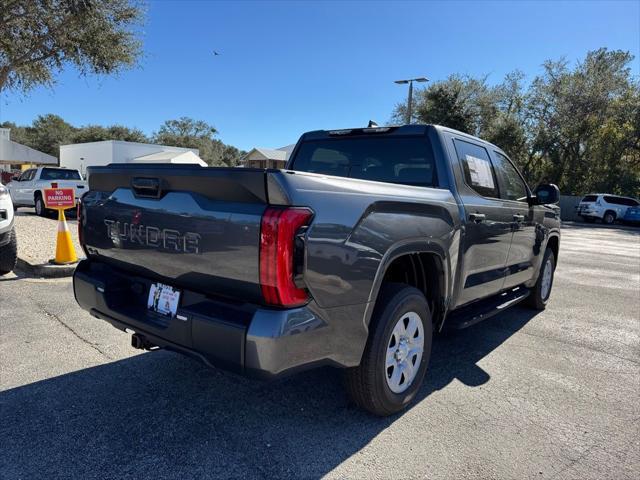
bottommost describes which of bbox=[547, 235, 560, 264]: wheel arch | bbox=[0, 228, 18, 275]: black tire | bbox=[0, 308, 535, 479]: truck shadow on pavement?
bbox=[0, 308, 535, 479]: truck shadow on pavement

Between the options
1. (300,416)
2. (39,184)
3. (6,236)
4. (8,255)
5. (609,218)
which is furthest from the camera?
(609,218)

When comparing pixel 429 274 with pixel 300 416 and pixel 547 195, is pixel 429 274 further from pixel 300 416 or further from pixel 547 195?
pixel 547 195

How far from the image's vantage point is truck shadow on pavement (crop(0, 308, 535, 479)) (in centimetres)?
238

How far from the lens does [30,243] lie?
8.43 meters

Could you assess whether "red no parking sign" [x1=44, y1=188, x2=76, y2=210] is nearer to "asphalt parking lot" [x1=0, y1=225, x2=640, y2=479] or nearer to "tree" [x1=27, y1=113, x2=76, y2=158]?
"asphalt parking lot" [x1=0, y1=225, x2=640, y2=479]

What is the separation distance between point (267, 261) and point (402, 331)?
124 centimetres

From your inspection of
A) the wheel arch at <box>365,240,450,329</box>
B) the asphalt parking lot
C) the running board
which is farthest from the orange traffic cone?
the running board

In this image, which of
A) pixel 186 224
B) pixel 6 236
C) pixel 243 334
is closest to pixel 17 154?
pixel 6 236

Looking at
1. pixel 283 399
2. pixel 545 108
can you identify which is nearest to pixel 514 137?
pixel 545 108

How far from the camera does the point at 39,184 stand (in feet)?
52.0

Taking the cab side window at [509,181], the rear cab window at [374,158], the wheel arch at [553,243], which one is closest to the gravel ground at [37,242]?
the rear cab window at [374,158]

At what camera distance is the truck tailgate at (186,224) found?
2232 mm

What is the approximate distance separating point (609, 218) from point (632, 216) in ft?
3.80

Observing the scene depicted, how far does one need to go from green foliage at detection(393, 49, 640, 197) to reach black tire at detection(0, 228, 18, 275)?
82.3 ft
